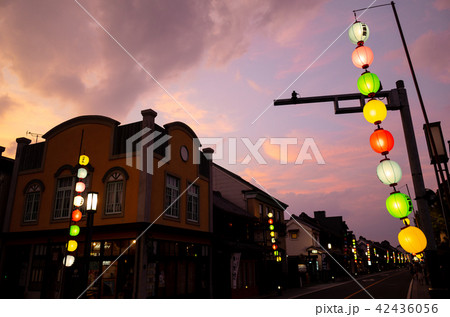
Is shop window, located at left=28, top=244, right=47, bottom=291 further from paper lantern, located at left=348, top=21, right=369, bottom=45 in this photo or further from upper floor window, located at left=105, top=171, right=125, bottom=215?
paper lantern, located at left=348, top=21, right=369, bottom=45

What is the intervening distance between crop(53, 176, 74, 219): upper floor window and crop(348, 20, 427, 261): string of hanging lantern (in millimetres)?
16691

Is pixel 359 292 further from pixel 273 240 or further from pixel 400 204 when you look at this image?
pixel 400 204

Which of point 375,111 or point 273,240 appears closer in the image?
point 375,111

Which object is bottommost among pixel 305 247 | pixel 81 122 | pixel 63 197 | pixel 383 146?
pixel 305 247

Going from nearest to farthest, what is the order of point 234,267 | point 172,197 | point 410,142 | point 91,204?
1. point 410,142
2. point 91,204
3. point 172,197
4. point 234,267

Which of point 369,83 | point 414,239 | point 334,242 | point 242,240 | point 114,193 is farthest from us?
point 334,242

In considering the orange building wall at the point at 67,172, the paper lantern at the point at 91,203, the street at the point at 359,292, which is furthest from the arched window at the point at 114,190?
the street at the point at 359,292

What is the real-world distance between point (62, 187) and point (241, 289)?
14618mm

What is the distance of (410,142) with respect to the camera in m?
6.59

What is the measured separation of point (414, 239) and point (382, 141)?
2.18 metres

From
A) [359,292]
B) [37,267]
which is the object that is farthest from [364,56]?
[359,292]

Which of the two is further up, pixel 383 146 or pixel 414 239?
pixel 383 146

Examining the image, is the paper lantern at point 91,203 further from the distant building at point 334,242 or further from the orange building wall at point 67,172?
the distant building at point 334,242

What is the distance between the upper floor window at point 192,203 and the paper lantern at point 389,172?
1464 cm
